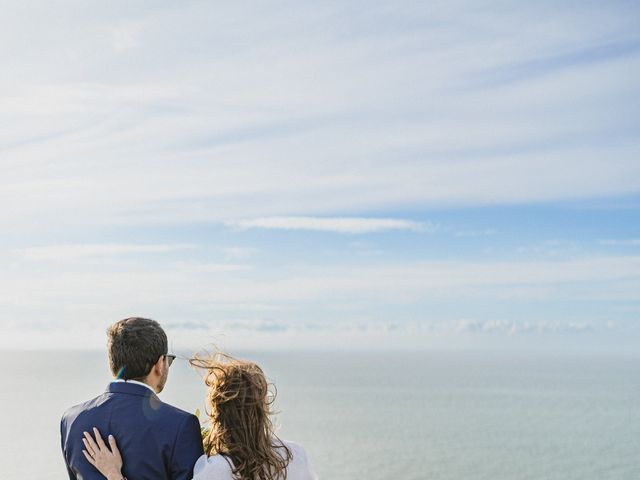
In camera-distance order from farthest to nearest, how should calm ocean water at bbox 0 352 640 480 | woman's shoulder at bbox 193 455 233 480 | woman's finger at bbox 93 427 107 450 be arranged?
calm ocean water at bbox 0 352 640 480
woman's finger at bbox 93 427 107 450
woman's shoulder at bbox 193 455 233 480

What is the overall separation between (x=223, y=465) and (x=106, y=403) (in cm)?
62

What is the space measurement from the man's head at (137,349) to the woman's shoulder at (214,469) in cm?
46

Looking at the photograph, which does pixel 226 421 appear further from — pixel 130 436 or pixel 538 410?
pixel 538 410

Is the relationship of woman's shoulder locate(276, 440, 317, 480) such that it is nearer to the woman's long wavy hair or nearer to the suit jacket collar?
the woman's long wavy hair

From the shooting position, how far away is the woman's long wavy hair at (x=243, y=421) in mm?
3637

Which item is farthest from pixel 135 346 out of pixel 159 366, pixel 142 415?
pixel 142 415

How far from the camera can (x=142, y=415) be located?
3703 millimetres

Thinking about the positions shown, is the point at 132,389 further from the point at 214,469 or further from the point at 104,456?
the point at 214,469

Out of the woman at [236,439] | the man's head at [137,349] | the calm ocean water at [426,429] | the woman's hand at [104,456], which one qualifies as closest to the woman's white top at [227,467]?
the woman at [236,439]

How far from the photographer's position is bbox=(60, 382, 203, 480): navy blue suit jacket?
367 centimetres

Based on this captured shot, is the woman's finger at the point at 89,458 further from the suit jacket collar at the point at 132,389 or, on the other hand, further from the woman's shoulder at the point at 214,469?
the woman's shoulder at the point at 214,469

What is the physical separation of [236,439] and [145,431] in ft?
1.37

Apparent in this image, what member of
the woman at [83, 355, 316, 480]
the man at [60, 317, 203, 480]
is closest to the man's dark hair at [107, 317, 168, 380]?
A: the man at [60, 317, 203, 480]

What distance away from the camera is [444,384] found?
451 ft
